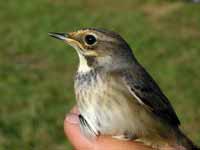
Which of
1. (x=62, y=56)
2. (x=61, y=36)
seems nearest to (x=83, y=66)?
(x=61, y=36)

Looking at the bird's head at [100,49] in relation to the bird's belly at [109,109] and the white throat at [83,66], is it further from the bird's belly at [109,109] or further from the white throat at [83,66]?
the bird's belly at [109,109]

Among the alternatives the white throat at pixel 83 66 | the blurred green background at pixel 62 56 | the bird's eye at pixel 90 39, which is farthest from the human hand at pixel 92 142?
the blurred green background at pixel 62 56

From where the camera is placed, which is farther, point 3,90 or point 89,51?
point 3,90

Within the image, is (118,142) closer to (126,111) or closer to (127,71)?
(126,111)

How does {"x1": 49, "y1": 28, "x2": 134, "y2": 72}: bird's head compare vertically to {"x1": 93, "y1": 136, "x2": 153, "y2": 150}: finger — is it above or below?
above

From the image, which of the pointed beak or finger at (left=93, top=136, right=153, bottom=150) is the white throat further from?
finger at (left=93, top=136, right=153, bottom=150)

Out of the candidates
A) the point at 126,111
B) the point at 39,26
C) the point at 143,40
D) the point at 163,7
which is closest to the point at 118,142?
the point at 126,111

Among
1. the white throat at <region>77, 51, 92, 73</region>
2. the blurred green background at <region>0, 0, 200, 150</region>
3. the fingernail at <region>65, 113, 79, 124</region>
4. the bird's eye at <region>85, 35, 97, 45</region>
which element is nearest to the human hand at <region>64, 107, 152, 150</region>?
the fingernail at <region>65, 113, 79, 124</region>
